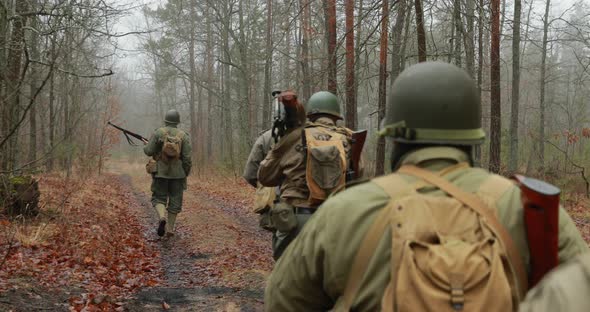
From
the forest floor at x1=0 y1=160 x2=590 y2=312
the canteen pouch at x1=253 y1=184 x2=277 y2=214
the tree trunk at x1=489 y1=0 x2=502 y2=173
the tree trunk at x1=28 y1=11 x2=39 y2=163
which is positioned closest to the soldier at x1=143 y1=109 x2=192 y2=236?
the forest floor at x1=0 y1=160 x2=590 y2=312

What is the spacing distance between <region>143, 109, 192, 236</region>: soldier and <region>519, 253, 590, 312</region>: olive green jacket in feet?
29.7

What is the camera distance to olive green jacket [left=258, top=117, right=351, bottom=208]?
486 cm

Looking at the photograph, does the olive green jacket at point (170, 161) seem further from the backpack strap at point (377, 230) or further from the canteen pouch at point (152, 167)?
the backpack strap at point (377, 230)

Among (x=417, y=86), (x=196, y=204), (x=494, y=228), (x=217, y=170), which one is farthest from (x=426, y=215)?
(x=217, y=170)

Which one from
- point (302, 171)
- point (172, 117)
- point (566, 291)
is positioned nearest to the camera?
point (566, 291)

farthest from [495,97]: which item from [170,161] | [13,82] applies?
[13,82]

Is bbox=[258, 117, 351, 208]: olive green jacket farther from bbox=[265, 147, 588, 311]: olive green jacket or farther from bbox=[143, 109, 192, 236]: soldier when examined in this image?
bbox=[143, 109, 192, 236]: soldier

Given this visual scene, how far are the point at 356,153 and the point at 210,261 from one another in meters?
3.89

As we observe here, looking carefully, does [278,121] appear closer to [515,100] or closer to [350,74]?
[350,74]

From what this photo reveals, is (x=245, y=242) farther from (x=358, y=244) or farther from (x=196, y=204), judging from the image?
(x=358, y=244)

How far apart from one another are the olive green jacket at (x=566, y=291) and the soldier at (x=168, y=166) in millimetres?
9050

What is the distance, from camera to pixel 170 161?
986cm

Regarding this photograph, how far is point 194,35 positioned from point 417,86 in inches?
1202

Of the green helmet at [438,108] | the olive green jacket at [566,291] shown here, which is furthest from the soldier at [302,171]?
the olive green jacket at [566,291]
